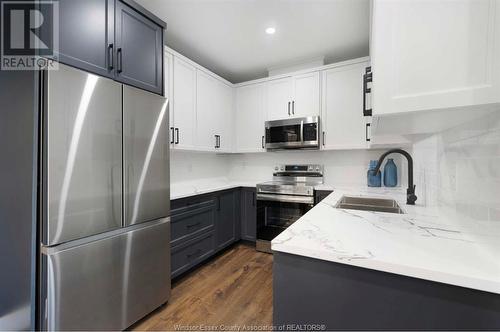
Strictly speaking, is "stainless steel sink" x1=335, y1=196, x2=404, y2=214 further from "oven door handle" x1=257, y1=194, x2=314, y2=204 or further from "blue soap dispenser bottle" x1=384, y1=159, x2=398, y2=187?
"blue soap dispenser bottle" x1=384, y1=159, x2=398, y2=187

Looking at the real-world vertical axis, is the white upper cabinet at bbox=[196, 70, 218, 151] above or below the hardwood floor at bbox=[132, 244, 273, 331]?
above

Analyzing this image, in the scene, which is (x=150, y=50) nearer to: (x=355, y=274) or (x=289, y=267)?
(x=289, y=267)

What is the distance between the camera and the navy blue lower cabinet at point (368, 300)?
24.2 inches

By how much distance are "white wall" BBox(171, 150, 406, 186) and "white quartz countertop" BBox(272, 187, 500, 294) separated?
6.02 ft

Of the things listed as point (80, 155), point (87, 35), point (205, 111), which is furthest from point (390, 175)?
point (87, 35)

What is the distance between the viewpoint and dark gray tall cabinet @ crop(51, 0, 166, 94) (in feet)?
4.18

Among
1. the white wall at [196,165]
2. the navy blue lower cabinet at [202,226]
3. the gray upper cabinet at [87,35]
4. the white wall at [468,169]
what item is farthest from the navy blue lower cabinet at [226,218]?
the white wall at [468,169]

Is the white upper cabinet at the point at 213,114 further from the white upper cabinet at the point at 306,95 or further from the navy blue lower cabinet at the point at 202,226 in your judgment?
the white upper cabinet at the point at 306,95

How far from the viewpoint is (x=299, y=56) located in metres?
2.84

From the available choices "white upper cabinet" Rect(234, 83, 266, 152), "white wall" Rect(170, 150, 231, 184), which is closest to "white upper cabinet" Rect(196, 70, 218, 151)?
"white wall" Rect(170, 150, 231, 184)

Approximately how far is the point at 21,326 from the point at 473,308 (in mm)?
2068

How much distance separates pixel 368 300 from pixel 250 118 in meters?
2.88

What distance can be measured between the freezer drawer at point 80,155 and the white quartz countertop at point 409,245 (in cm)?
113

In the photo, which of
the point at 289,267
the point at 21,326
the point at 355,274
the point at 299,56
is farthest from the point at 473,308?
the point at 299,56
